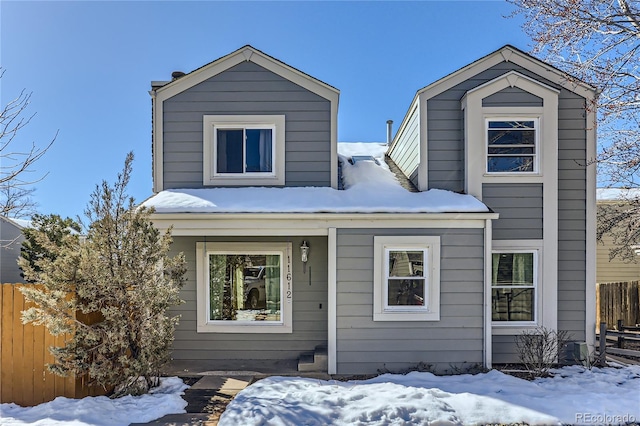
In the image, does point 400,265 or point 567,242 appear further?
point 567,242

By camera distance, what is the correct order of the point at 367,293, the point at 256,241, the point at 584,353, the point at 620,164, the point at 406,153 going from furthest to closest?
the point at 406,153 → the point at 620,164 → the point at 256,241 → the point at 584,353 → the point at 367,293

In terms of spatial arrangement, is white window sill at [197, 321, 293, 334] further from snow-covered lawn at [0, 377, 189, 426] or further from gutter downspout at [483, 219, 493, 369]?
gutter downspout at [483, 219, 493, 369]

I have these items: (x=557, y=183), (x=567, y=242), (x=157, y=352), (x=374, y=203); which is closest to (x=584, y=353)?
(x=567, y=242)

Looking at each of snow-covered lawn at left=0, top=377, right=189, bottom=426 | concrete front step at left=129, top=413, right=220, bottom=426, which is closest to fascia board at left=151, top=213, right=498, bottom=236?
snow-covered lawn at left=0, top=377, right=189, bottom=426

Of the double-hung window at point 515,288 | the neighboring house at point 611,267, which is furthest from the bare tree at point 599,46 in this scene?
the neighboring house at point 611,267

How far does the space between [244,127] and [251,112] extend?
379mm

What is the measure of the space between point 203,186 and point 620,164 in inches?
385

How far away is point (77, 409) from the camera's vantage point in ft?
14.9

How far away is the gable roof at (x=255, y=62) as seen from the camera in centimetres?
760

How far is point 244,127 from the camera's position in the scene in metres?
7.66

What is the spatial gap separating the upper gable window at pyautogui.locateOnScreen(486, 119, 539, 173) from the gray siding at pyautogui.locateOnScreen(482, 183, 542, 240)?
0.42 meters

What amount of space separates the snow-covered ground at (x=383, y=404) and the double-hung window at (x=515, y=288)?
152cm

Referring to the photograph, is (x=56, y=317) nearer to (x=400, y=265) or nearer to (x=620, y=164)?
(x=400, y=265)

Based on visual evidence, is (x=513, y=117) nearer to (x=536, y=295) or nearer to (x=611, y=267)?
(x=536, y=295)
